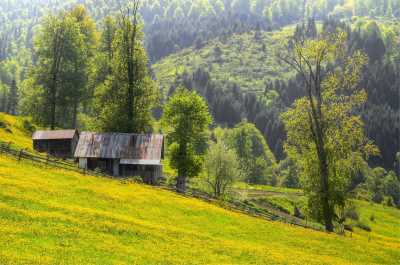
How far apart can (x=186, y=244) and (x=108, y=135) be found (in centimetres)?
3852

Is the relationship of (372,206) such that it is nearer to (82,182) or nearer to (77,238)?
(82,182)

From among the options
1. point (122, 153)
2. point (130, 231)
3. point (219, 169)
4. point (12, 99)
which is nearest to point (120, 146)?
point (122, 153)

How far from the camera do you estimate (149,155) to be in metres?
71.2

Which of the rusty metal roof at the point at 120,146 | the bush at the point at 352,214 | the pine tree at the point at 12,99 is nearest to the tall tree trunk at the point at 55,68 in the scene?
the rusty metal roof at the point at 120,146

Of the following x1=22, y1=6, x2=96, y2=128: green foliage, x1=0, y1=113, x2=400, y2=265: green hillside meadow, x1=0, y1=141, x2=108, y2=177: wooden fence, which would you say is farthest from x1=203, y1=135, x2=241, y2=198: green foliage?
x1=0, y1=141, x2=108, y2=177: wooden fence

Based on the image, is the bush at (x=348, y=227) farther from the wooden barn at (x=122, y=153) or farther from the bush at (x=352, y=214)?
the wooden barn at (x=122, y=153)

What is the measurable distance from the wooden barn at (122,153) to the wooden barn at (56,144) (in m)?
8.16

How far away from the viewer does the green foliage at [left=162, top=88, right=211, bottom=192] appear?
7344 cm

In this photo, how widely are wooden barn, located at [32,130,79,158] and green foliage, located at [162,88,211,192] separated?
16.3 meters

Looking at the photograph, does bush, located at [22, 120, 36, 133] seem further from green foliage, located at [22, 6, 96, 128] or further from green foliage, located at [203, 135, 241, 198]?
green foliage, located at [203, 135, 241, 198]

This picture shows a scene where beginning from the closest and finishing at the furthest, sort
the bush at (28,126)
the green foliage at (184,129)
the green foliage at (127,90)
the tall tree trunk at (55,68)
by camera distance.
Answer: the green foliage at (184,129) < the green foliage at (127,90) < the tall tree trunk at (55,68) < the bush at (28,126)

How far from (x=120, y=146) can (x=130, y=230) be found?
3529cm

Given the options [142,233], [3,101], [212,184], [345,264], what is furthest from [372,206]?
[3,101]

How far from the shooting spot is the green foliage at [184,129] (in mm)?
73438
